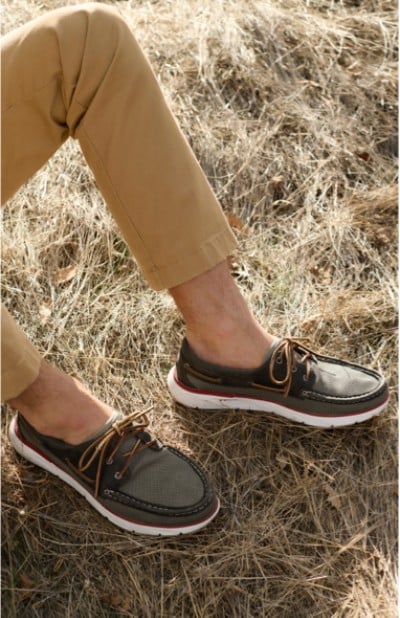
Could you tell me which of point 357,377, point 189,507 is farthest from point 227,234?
point 189,507

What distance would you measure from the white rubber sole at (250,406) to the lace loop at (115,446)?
21cm

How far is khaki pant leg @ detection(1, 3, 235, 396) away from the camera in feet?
5.68

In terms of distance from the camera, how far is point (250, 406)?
2.08 m

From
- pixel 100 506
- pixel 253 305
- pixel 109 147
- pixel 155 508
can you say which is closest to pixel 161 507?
pixel 155 508

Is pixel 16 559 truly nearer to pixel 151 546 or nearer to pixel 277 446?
pixel 151 546

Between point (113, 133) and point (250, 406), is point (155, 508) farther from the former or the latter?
point (113, 133)

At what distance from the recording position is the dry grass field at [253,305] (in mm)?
1865

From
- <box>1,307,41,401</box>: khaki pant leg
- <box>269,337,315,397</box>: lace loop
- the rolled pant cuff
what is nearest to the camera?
<box>1,307,41,401</box>: khaki pant leg

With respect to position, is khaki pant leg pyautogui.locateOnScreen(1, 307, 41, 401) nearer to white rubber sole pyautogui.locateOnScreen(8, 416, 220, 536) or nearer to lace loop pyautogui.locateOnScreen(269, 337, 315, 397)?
white rubber sole pyautogui.locateOnScreen(8, 416, 220, 536)

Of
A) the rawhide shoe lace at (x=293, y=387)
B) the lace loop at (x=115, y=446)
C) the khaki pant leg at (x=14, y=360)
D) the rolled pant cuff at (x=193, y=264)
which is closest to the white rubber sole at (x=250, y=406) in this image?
the rawhide shoe lace at (x=293, y=387)

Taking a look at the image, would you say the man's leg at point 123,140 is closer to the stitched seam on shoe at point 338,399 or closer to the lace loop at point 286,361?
the lace loop at point 286,361

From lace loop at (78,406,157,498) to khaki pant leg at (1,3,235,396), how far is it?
26 centimetres

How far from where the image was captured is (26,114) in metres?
1.76

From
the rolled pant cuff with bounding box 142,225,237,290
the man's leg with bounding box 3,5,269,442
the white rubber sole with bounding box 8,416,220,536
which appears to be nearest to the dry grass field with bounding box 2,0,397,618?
the white rubber sole with bounding box 8,416,220,536
